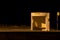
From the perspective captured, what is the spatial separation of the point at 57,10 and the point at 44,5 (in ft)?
4.36

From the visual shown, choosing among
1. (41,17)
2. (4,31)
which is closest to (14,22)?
(4,31)

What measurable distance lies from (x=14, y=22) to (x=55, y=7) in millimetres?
4165

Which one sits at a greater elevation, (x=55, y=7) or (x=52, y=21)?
(x=55, y=7)

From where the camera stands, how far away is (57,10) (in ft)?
56.0

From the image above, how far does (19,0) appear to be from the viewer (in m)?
16.9

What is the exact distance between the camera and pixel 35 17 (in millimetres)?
17250
